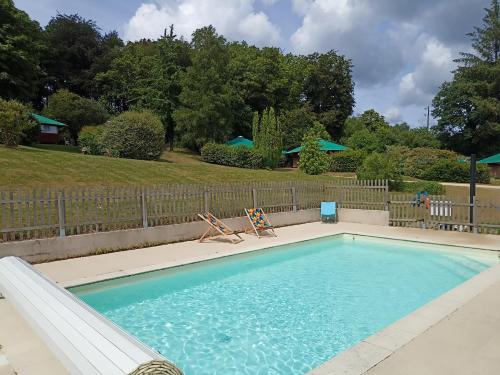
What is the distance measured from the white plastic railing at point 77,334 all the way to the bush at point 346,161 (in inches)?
1251

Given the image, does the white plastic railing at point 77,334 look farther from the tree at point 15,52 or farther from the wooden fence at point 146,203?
the tree at point 15,52

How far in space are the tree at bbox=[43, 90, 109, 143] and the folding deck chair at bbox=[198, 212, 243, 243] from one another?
3235 centimetres

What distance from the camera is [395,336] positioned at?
4.81 m

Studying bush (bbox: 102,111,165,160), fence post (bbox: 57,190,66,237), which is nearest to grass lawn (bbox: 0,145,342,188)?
bush (bbox: 102,111,165,160)

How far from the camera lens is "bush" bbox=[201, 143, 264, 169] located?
1166 inches

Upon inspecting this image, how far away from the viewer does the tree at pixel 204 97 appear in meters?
36.1

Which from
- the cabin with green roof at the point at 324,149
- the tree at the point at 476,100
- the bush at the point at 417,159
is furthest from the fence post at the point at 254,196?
the tree at the point at 476,100

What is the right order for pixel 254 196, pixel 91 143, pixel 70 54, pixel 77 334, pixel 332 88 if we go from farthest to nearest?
pixel 332 88 < pixel 70 54 < pixel 91 143 < pixel 254 196 < pixel 77 334

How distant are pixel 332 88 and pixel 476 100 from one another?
18.2m

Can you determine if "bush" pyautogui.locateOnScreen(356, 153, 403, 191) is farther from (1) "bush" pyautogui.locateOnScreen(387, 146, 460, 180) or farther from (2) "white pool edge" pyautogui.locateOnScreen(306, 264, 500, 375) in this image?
(2) "white pool edge" pyautogui.locateOnScreen(306, 264, 500, 375)

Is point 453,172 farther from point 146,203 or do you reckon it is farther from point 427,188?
point 146,203

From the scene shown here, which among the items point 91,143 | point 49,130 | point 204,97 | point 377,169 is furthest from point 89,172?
point 49,130

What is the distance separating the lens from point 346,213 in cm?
1569

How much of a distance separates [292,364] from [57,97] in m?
42.2
